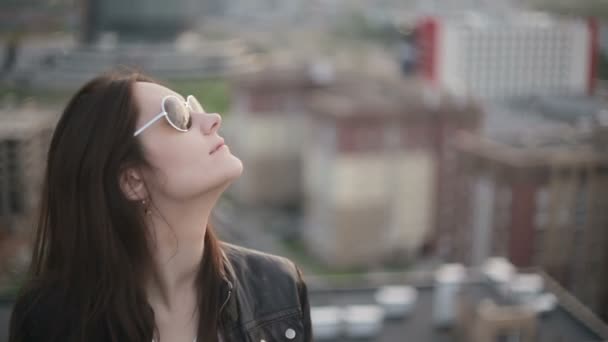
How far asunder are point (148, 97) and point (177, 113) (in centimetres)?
2

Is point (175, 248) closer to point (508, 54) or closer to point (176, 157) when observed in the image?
point (176, 157)

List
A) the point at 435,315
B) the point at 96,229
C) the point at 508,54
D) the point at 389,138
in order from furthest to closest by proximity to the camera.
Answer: the point at 389,138, the point at 508,54, the point at 435,315, the point at 96,229

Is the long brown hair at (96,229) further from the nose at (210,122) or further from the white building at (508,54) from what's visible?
the white building at (508,54)

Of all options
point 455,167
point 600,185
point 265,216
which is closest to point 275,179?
point 265,216

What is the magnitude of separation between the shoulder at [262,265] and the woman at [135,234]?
2 centimetres

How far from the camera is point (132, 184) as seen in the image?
542 millimetres

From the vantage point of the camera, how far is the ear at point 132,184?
1.76 ft

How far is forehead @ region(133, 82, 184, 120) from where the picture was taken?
0.54 m

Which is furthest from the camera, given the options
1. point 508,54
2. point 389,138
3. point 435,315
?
point 389,138

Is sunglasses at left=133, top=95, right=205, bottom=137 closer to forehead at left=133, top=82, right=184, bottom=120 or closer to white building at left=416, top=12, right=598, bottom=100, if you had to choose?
forehead at left=133, top=82, right=184, bottom=120

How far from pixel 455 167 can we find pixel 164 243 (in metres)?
6.24

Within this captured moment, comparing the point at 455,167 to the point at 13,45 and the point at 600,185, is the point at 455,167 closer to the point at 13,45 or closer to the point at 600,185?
the point at 600,185

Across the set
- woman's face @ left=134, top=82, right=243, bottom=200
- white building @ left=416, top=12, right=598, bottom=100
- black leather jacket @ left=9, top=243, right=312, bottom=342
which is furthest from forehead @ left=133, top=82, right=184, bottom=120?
white building @ left=416, top=12, right=598, bottom=100

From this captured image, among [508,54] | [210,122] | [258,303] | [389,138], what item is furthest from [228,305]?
[389,138]
